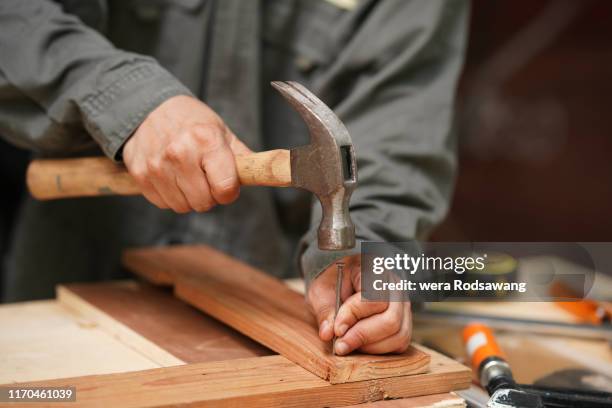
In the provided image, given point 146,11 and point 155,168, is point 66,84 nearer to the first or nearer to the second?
point 155,168

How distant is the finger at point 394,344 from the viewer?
0.97m

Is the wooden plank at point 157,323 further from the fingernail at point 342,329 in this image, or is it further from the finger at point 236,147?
the finger at point 236,147

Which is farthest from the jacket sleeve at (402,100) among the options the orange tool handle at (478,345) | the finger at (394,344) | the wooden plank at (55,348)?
the wooden plank at (55,348)

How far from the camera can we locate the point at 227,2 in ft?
4.87

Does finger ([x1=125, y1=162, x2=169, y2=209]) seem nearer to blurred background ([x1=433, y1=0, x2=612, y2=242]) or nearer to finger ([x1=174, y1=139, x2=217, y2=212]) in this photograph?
finger ([x1=174, y1=139, x2=217, y2=212])

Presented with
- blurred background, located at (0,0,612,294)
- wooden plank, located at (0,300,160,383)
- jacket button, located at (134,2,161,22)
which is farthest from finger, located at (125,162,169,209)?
blurred background, located at (0,0,612,294)

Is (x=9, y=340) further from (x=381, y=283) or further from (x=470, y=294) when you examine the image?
(x=470, y=294)

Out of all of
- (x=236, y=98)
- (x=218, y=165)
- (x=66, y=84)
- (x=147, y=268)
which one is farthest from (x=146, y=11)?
(x=218, y=165)

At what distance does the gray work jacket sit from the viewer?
3.88 feet

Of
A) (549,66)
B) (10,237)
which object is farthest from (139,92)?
(549,66)

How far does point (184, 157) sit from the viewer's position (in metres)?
1.02

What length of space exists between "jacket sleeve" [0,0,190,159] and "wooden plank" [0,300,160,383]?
264mm

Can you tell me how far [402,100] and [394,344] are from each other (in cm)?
58

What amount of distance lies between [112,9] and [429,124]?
628mm
